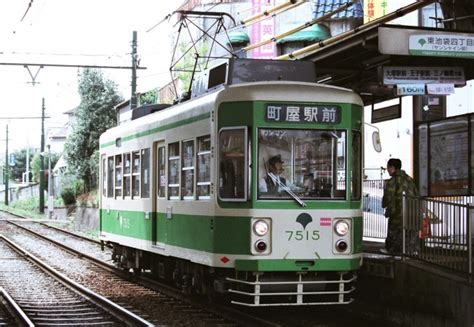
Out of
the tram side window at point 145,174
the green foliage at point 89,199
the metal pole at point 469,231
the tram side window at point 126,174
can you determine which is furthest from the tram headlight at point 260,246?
the green foliage at point 89,199

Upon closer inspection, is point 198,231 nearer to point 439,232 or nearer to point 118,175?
point 439,232

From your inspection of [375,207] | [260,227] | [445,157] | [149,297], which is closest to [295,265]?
[260,227]

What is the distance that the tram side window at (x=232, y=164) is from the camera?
10633mm

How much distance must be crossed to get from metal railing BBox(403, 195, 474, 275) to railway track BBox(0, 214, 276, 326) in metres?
2.27

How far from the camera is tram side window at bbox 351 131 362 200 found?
11.1m

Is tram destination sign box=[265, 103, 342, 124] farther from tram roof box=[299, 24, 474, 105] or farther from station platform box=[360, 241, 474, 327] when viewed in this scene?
station platform box=[360, 241, 474, 327]

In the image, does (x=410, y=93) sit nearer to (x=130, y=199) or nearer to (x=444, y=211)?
(x=444, y=211)

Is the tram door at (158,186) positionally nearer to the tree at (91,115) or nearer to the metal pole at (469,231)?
the metal pole at (469,231)

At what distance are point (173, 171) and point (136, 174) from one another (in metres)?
2.39

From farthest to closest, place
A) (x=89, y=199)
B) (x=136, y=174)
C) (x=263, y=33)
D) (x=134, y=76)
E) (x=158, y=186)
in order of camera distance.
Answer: (x=89, y=199) < (x=263, y=33) < (x=134, y=76) < (x=136, y=174) < (x=158, y=186)

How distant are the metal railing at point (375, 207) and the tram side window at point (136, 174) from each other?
4239mm

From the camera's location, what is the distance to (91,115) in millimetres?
44219

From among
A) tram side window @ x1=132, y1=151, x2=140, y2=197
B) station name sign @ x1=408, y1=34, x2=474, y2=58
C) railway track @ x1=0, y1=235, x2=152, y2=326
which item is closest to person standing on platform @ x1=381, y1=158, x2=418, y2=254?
station name sign @ x1=408, y1=34, x2=474, y2=58

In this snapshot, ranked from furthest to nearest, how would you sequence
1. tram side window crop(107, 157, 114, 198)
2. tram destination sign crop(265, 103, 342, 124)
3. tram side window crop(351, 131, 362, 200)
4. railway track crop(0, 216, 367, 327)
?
tram side window crop(107, 157, 114, 198), railway track crop(0, 216, 367, 327), tram side window crop(351, 131, 362, 200), tram destination sign crop(265, 103, 342, 124)
